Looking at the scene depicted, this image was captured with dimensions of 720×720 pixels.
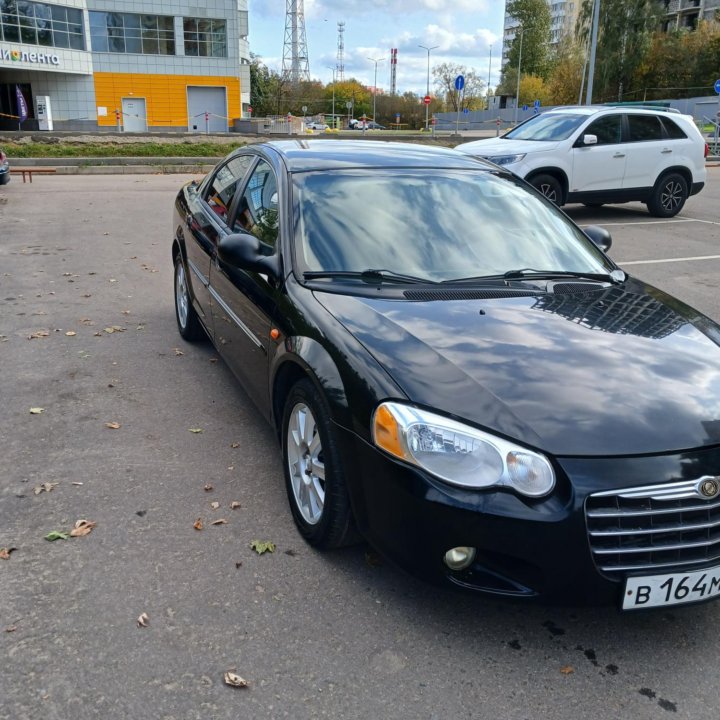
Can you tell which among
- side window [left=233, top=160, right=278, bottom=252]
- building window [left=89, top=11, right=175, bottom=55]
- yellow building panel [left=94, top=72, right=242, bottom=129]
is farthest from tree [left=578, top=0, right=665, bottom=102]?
side window [left=233, top=160, right=278, bottom=252]

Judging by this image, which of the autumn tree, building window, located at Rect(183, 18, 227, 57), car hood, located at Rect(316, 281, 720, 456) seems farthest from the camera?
the autumn tree

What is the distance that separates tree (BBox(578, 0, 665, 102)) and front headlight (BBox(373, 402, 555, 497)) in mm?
69951

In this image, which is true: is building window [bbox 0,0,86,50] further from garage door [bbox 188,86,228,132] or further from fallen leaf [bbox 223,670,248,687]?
fallen leaf [bbox 223,670,248,687]

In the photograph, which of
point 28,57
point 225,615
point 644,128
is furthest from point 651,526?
point 28,57

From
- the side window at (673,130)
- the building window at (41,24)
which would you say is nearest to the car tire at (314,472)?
the side window at (673,130)

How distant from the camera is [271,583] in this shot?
300 cm

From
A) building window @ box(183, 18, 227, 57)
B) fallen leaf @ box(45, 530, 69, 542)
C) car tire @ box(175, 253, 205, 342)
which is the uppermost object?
building window @ box(183, 18, 227, 57)

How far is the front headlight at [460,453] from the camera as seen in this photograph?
2.43 m

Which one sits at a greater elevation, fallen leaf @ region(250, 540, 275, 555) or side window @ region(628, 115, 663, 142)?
side window @ region(628, 115, 663, 142)

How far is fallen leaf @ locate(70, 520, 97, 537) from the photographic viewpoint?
3.33 metres

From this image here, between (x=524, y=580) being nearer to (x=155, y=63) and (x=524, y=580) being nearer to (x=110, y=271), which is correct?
(x=110, y=271)

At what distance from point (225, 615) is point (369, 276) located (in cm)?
166

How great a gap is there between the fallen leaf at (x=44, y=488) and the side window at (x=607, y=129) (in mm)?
11040

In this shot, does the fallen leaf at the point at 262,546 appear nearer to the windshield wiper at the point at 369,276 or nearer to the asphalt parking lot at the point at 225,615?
the asphalt parking lot at the point at 225,615
